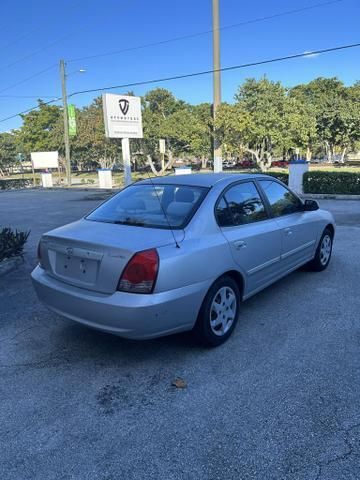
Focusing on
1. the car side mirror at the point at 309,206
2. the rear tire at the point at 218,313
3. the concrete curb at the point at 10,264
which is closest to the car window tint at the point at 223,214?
the rear tire at the point at 218,313

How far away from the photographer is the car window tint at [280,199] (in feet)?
14.6

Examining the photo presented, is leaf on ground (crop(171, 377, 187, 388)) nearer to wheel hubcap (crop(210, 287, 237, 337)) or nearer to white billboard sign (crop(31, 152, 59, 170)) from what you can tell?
wheel hubcap (crop(210, 287, 237, 337))

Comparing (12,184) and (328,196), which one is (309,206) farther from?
(12,184)

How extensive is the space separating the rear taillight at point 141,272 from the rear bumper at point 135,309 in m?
0.06

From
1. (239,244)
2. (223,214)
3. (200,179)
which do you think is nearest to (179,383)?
(239,244)

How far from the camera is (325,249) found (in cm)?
564

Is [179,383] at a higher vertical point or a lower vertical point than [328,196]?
lower

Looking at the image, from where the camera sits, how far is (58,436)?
2.45 m

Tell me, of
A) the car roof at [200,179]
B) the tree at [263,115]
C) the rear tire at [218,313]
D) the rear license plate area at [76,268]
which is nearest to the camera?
the rear license plate area at [76,268]

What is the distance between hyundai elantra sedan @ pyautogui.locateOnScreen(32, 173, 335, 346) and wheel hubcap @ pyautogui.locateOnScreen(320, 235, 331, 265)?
1.24 metres

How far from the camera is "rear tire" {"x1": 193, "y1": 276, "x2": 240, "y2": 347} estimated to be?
331 cm

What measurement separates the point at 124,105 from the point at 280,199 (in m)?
18.9

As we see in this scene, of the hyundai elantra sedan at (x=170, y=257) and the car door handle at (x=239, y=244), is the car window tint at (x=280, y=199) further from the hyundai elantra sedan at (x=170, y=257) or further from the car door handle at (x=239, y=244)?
the car door handle at (x=239, y=244)

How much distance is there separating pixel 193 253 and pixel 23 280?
3466mm
